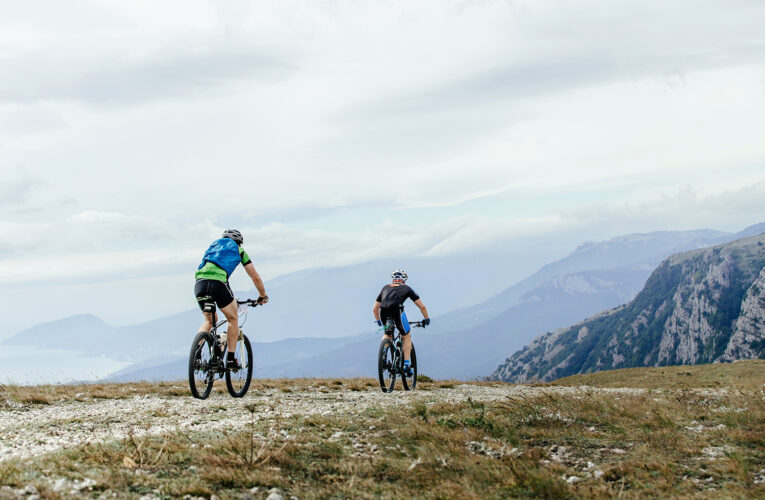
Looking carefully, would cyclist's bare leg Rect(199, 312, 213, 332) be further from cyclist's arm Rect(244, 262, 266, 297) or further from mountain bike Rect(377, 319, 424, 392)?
mountain bike Rect(377, 319, 424, 392)

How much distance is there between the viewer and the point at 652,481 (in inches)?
252

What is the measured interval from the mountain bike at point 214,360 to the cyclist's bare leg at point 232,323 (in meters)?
0.14

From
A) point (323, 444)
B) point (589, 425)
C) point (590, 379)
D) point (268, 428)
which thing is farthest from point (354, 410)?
point (590, 379)

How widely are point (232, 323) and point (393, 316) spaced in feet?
17.4

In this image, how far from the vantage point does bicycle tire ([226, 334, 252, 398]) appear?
13555mm

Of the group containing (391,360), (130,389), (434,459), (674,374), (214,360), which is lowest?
(674,374)

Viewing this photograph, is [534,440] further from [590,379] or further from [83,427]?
[590,379]

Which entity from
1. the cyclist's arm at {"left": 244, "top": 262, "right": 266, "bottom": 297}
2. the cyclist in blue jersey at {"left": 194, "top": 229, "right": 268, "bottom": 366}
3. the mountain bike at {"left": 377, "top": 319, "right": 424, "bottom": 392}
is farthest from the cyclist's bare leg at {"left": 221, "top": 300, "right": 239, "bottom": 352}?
the mountain bike at {"left": 377, "top": 319, "right": 424, "bottom": 392}

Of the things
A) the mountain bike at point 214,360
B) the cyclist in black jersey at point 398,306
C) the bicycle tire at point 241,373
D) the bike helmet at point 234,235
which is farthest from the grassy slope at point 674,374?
the bike helmet at point 234,235

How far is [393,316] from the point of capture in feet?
54.2

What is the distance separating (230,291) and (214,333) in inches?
41.7

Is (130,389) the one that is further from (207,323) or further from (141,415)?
(141,415)

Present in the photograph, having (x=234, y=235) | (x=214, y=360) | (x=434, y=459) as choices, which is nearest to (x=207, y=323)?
(x=214, y=360)

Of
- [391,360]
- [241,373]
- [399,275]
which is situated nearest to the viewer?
[241,373]
